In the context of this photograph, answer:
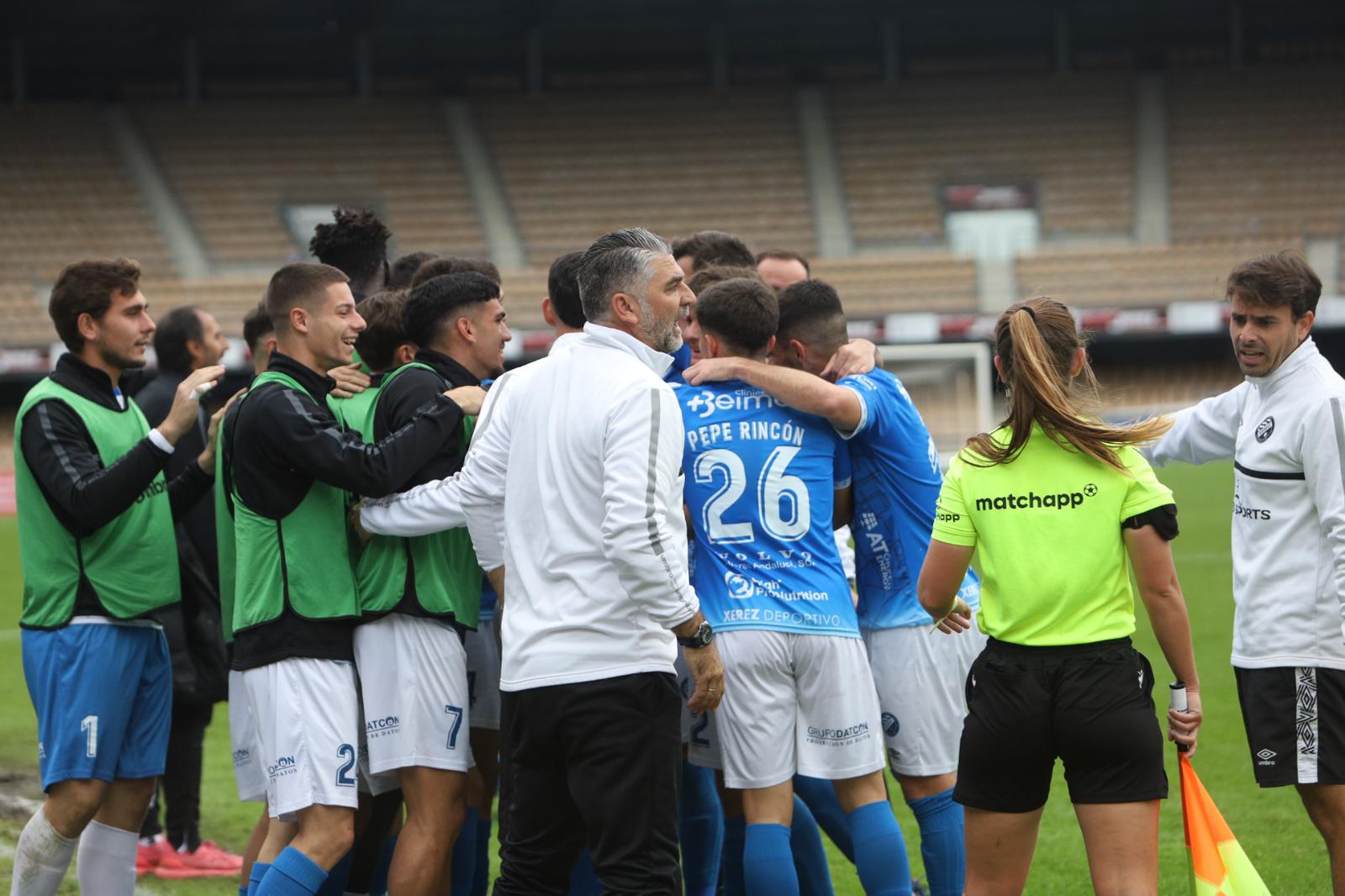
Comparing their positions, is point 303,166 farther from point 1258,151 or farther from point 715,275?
point 715,275

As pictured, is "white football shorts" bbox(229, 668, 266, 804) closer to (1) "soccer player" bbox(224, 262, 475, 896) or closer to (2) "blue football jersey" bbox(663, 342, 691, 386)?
(1) "soccer player" bbox(224, 262, 475, 896)

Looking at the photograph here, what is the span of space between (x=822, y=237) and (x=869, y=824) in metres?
26.5

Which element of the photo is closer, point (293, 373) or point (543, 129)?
point (293, 373)

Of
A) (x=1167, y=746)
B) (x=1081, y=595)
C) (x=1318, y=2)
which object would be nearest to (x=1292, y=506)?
(x=1081, y=595)

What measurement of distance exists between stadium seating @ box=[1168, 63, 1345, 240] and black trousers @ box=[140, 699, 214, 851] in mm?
27107

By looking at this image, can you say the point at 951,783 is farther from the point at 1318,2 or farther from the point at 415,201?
the point at 1318,2

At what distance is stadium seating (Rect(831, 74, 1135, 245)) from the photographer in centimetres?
3016

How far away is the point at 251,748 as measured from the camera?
15.5ft

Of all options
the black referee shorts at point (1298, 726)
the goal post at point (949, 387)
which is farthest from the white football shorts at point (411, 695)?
the goal post at point (949, 387)

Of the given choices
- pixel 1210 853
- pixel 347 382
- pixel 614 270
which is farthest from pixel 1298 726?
pixel 347 382

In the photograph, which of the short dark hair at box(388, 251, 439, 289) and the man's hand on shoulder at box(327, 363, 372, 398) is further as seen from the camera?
the short dark hair at box(388, 251, 439, 289)

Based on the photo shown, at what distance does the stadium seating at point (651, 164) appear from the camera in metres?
30.2

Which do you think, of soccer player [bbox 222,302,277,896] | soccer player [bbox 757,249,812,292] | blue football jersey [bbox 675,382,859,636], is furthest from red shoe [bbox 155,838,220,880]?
soccer player [bbox 757,249,812,292]

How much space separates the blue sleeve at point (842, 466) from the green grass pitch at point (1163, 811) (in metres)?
1.34
